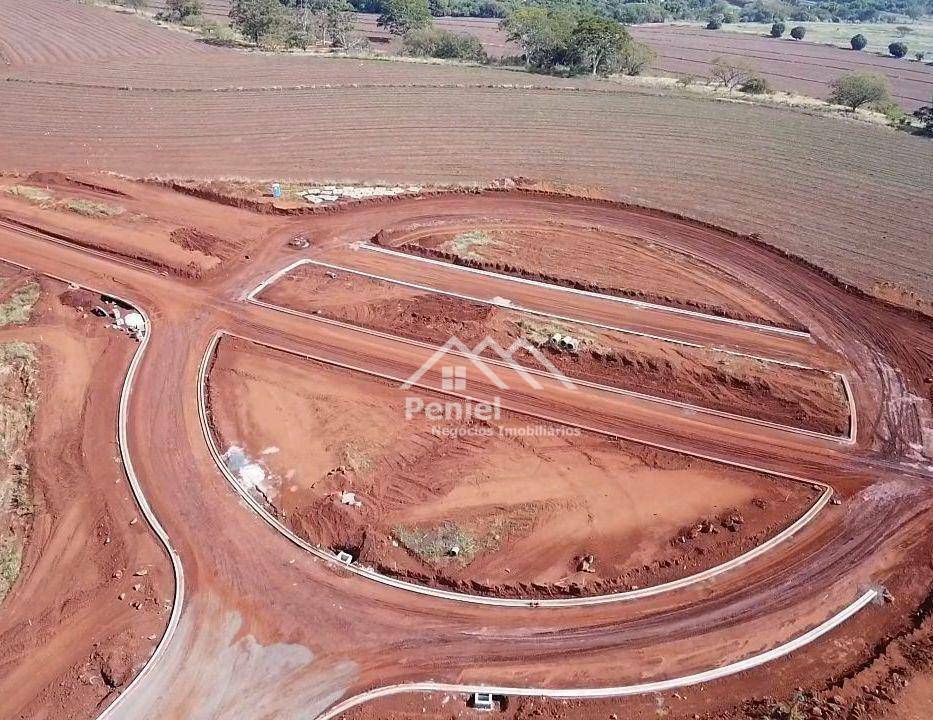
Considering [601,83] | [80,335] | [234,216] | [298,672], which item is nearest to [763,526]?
[298,672]

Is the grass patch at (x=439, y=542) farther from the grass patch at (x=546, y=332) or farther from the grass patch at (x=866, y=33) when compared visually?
the grass patch at (x=866, y=33)

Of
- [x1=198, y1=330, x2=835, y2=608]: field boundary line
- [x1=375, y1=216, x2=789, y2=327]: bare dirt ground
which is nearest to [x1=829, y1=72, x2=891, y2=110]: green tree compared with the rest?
[x1=375, y1=216, x2=789, y2=327]: bare dirt ground

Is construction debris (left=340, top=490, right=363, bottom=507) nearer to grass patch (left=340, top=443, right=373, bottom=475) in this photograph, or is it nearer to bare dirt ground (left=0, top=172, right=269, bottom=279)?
grass patch (left=340, top=443, right=373, bottom=475)

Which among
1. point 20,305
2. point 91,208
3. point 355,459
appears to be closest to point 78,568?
point 355,459

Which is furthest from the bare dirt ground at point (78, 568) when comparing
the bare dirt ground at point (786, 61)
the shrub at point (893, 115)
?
the bare dirt ground at point (786, 61)

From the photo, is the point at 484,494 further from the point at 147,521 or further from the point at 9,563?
the point at 9,563

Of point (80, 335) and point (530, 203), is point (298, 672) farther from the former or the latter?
point (530, 203)

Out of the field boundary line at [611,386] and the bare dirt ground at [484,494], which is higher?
the field boundary line at [611,386]
